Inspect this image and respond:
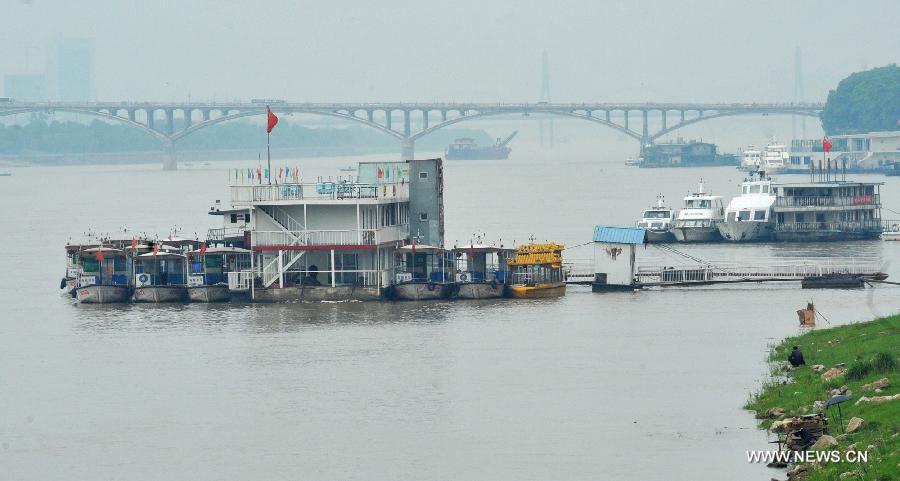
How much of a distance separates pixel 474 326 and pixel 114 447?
19204mm

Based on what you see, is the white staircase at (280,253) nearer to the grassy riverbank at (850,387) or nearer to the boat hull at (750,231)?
the grassy riverbank at (850,387)

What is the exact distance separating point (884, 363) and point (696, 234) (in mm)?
55149

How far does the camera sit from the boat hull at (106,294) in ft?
201

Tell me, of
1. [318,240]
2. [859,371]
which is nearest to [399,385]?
[859,371]

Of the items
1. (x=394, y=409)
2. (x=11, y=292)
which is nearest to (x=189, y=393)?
(x=394, y=409)

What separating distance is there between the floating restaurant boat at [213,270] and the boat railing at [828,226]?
37863mm

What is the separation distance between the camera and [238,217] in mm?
61438

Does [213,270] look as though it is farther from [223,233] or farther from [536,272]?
[536,272]

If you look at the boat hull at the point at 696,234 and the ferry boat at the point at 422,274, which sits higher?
the boat hull at the point at 696,234

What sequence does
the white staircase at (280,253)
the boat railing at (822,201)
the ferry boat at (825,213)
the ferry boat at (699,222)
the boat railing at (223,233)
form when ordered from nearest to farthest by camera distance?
the white staircase at (280,253)
the boat railing at (223,233)
the ferry boat at (825,213)
the boat railing at (822,201)
the ferry boat at (699,222)

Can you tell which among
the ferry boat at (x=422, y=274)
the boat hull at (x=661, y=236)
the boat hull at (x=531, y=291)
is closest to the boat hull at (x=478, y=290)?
the ferry boat at (x=422, y=274)

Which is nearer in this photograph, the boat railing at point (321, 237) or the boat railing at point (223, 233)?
the boat railing at point (321, 237)

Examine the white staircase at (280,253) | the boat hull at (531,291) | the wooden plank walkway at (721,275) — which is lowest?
the boat hull at (531,291)

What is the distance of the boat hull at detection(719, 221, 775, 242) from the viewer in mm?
88812
